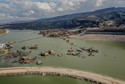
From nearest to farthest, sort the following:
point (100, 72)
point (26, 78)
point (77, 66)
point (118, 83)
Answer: point (118, 83) < point (26, 78) < point (100, 72) < point (77, 66)

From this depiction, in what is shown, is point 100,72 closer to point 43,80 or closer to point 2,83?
point 43,80

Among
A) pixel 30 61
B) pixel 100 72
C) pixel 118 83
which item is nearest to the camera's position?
pixel 118 83

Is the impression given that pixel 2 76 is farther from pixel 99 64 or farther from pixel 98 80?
pixel 99 64

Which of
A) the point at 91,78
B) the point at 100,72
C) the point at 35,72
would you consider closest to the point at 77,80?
the point at 91,78

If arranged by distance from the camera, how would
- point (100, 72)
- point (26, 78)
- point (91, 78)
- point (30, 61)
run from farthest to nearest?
1. point (30, 61)
2. point (100, 72)
3. point (26, 78)
4. point (91, 78)

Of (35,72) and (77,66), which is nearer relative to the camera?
(35,72)

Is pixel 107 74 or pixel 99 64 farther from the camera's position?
pixel 99 64

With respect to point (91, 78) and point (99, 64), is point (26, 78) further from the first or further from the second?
point (99, 64)

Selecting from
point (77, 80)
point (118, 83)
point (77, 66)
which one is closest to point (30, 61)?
point (77, 66)

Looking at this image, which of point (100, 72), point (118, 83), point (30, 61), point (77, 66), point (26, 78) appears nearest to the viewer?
point (118, 83)
